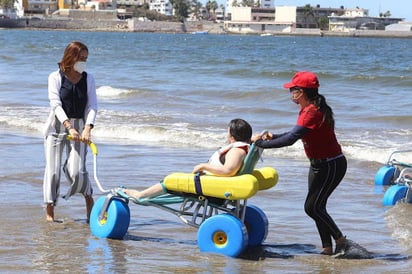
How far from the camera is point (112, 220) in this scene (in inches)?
283

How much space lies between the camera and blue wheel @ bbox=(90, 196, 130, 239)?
7195 mm

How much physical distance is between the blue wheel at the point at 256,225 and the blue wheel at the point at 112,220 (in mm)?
1037

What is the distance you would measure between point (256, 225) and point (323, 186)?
75 centimetres

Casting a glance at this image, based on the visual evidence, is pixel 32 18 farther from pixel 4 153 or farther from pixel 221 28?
pixel 4 153

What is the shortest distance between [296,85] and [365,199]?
11.1 feet

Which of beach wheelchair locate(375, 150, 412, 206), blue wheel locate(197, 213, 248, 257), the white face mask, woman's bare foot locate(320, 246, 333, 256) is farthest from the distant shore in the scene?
blue wheel locate(197, 213, 248, 257)

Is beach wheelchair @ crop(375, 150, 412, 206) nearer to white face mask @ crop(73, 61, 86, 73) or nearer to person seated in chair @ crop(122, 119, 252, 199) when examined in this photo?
person seated in chair @ crop(122, 119, 252, 199)

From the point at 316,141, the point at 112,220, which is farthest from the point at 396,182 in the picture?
the point at 112,220

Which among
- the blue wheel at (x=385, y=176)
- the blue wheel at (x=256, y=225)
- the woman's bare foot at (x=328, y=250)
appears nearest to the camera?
the woman's bare foot at (x=328, y=250)

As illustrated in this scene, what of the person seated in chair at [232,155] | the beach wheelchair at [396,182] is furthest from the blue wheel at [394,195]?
the person seated in chair at [232,155]

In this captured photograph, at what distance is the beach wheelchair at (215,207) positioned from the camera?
259 inches

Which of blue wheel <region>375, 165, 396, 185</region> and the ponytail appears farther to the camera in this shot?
blue wheel <region>375, 165, 396, 185</region>

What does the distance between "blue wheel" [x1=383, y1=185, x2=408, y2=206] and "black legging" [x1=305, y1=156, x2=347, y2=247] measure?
2.50 metres

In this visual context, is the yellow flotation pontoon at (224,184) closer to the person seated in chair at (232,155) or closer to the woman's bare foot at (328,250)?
the person seated in chair at (232,155)
